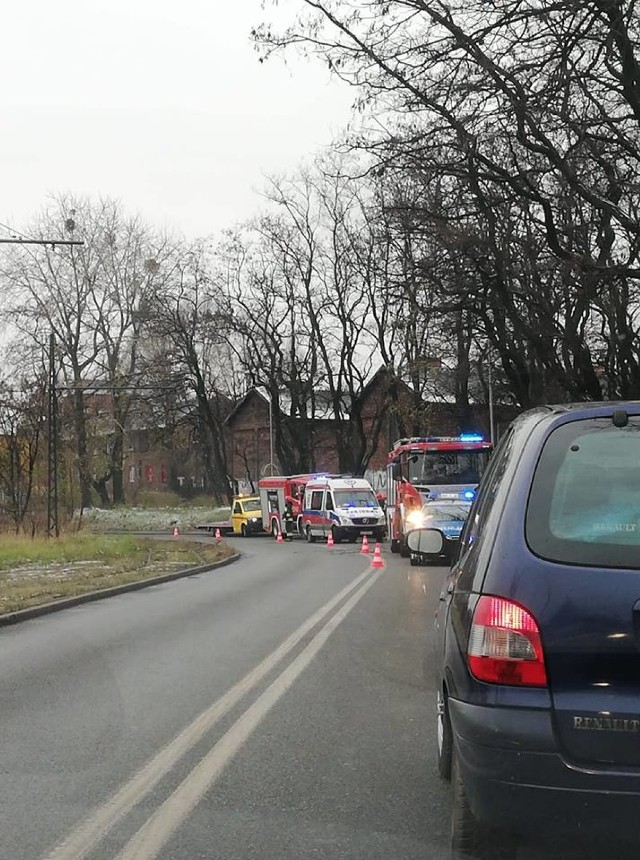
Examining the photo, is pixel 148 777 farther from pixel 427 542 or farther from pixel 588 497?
pixel 588 497

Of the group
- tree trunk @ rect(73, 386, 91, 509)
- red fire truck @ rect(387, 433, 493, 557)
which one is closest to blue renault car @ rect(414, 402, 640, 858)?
red fire truck @ rect(387, 433, 493, 557)

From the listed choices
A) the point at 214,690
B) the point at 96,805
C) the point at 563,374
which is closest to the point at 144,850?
the point at 96,805

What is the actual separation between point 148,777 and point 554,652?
2.96 meters

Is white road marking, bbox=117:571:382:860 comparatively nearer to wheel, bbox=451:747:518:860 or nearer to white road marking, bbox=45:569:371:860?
white road marking, bbox=45:569:371:860

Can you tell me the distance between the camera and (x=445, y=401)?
49.7 meters

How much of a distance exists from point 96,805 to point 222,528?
4857 centimetres

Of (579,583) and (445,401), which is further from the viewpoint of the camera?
(445,401)

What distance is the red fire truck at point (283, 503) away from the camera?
4575 cm

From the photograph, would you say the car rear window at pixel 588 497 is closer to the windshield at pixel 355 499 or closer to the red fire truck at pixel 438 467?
the red fire truck at pixel 438 467

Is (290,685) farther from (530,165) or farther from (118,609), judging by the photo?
(530,165)

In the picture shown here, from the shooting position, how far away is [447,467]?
2873 centimetres

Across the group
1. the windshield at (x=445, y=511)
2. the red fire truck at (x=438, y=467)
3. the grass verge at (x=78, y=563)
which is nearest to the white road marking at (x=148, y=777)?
the grass verge at (x=78, y=563)

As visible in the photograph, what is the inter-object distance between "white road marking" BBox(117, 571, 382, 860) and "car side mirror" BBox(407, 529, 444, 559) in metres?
1.55

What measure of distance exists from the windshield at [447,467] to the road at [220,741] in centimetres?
1570
